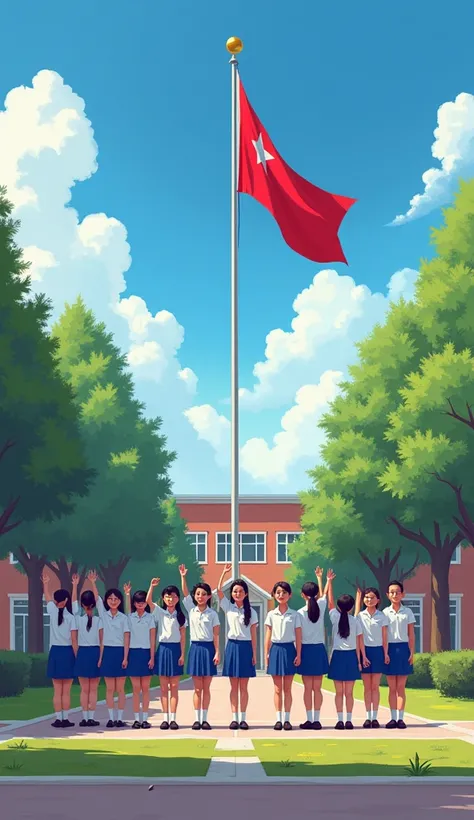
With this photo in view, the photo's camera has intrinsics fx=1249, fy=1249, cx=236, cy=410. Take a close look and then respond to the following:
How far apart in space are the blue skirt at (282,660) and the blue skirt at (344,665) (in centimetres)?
57

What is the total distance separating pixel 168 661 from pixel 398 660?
3262 millimetres

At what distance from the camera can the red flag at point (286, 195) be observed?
2077 centimetres

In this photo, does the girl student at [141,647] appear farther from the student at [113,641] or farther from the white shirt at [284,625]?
the white shirt at [284,625]

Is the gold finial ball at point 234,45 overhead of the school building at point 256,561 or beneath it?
overhead

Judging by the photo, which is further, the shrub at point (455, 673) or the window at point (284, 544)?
the window at point (284, 544)

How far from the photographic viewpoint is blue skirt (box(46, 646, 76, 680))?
698 inches

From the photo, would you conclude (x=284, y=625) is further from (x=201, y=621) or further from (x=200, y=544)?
(x=200, y=544)

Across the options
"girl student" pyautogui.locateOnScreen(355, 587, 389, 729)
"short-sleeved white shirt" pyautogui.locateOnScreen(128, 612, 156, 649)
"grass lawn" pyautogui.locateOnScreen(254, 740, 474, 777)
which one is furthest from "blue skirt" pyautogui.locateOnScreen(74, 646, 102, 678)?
"girl student" pyautogui.locateOnScreen(355, 587, 389, 729)

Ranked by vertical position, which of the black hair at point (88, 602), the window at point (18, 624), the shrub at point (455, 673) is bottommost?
the window at point (18, 624)

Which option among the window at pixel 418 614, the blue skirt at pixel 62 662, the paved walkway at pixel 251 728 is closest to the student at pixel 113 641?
the blue skirt at pixel 62 662

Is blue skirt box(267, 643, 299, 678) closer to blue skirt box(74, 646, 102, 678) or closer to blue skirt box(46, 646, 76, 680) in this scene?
blue skirt box(74, 646, 102, 678)

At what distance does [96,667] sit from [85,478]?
12.1m
